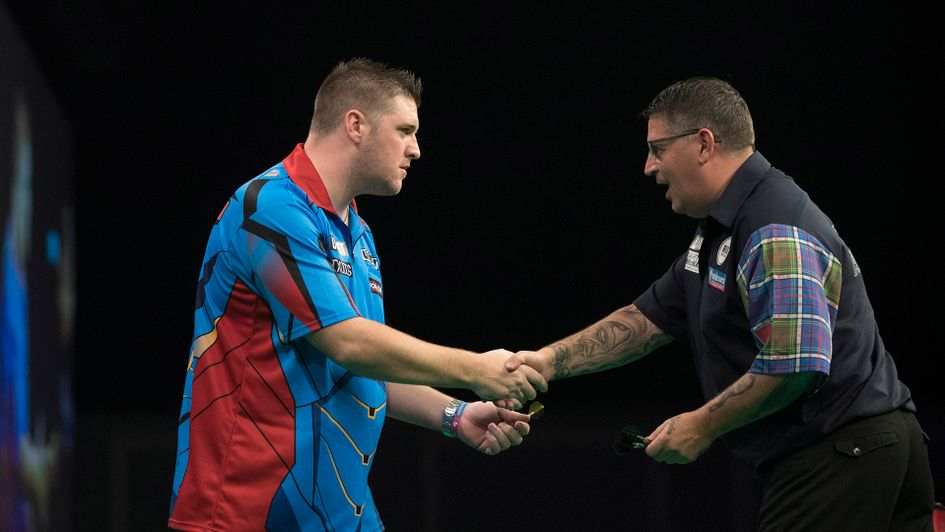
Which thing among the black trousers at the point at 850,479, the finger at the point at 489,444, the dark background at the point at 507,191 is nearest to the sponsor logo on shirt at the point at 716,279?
the black trousers at the point at 850,479

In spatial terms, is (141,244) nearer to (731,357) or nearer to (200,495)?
(200,495)

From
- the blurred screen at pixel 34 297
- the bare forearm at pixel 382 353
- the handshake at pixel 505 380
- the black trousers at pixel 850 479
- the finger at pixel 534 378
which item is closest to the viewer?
the bare forearm at pixel 382 353

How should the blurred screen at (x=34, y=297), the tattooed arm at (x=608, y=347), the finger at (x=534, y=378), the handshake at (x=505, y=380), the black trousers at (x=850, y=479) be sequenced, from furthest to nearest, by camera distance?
1. the blurred screen at (x=34, y=297)
2. the tattooed arm at (x=608, y=347)
3. the finger at (x=534, y=378)
4. the handshake at (x=505, y=380)
5. the black trousers at (x=850, y=479)

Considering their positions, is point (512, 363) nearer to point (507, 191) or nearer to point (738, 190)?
point (738, 190)

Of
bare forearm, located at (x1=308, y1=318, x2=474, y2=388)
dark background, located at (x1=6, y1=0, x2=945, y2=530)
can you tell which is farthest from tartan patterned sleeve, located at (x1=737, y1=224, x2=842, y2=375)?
dark background, located at (x1=6, y1=0, x2=945, y2=530)

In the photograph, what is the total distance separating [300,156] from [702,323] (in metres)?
0.94

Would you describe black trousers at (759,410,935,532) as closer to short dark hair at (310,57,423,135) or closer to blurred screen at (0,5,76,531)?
short dark hair at (310,57,423,135)

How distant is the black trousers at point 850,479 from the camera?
2.26 metres

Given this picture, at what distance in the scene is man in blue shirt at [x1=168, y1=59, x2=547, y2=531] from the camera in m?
2.17

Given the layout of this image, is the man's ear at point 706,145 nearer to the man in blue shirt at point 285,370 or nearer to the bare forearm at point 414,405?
the man in blue shirt at point 285,370

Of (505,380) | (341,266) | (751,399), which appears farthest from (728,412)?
(341,266)

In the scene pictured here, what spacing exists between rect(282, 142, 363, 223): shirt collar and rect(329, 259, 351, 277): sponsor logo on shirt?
11cm

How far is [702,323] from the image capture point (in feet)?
8.11

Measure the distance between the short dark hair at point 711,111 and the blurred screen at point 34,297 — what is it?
1890 mm
